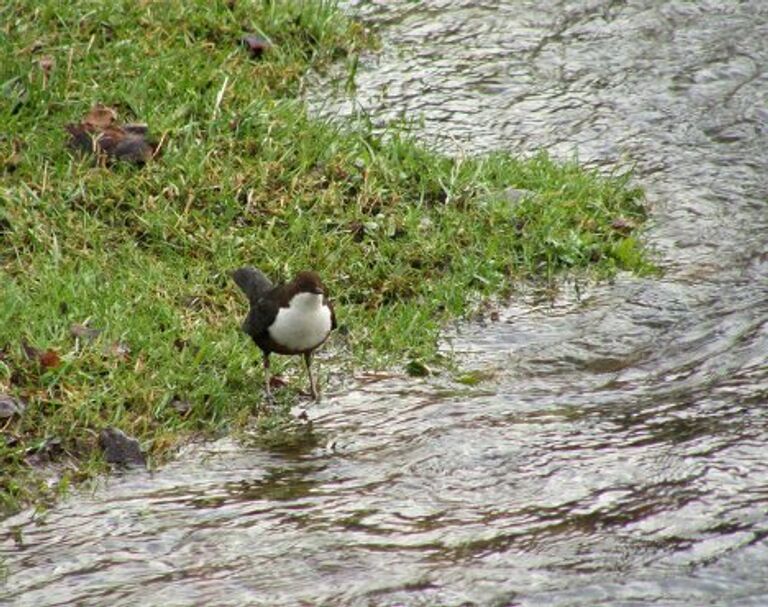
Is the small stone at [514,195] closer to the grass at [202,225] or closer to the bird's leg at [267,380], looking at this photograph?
the grass at [202,225]

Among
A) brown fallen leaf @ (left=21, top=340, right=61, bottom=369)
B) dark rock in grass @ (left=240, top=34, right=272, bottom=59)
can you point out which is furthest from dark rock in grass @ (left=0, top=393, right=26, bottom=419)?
dark rock in grass @ (left=240, top=34, right=272, bottom=59)

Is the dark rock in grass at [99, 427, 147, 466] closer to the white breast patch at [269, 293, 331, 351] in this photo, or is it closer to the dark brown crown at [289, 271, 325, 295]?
the white breast patch at [269, 293, 331, 351]

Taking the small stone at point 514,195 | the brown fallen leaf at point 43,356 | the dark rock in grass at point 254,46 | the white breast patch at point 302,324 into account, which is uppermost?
the dark rock in grass at point 254,46

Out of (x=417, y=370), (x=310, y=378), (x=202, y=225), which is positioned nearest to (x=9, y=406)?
(x=310, y=378)

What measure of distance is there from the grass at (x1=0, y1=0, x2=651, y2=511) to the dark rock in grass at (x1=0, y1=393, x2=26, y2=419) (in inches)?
1.4

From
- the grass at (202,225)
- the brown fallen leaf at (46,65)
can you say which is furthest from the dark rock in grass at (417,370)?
the brown fallen leaf at (46,65)

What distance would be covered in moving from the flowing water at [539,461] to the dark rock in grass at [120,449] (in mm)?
97

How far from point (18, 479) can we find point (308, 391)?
139 cm

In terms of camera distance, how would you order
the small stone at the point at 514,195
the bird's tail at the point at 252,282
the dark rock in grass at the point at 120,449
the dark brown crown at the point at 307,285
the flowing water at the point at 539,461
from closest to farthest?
the flowing water at the point at 539,461, the dark rock in grass at the point at 120,449, the dark brown crown at the point at 307,285, the bird's tail at the point at 252,282, the small stone at the point at 514,195

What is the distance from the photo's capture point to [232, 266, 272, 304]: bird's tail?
6988 millimetres

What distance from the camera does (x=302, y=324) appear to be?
661cm

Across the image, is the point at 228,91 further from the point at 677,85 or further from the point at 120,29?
the point at 677,85

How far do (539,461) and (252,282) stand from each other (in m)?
1.84

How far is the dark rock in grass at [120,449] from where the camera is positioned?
20.0 ft
